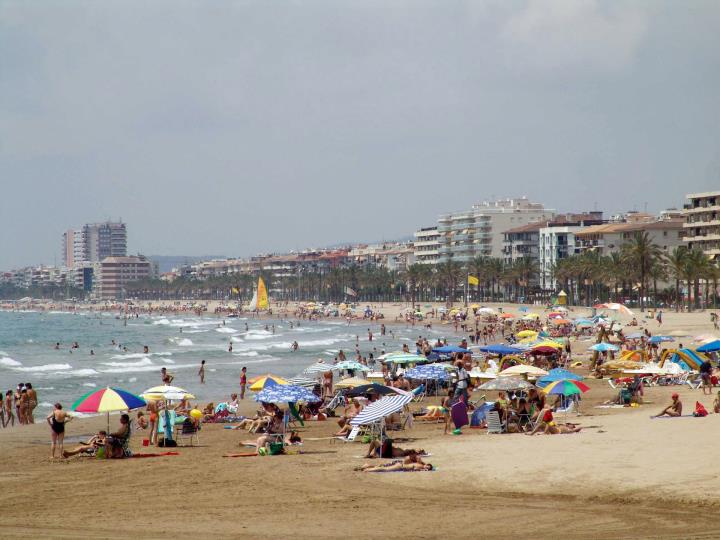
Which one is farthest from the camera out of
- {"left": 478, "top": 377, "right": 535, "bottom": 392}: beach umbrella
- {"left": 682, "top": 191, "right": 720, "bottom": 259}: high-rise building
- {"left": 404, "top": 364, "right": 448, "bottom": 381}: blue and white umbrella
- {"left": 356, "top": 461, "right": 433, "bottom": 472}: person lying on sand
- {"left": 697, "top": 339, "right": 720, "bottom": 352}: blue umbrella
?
{"left": 682, "top": 191, "right": 720, "bottom": 259}: high-rise building

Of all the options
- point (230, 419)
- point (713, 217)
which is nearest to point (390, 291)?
point (713, 217)

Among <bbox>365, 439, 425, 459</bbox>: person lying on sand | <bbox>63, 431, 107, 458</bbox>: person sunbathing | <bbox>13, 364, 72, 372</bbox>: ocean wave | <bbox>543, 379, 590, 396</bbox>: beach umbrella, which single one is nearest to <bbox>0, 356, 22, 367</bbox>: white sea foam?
<bbox>13, 364, 72, 372</bbox>: ocean wave

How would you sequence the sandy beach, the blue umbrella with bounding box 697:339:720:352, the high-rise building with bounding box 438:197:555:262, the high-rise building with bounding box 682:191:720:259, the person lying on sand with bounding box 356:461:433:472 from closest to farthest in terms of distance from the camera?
the sandy beach < the person lying on sand with bounding box 356:461:433:472 < the blue umbrella with bounding box 697:339:720:352 < the high-rise building with bounding box 682:191:720:259 < the high-rise building with bounding box 438:197:555:262

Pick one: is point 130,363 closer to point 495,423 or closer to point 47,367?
point 47,367

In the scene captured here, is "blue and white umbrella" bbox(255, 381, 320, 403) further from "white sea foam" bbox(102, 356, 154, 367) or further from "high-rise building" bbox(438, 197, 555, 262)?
"high-rise building" bbox(438, 197, 555, 262)

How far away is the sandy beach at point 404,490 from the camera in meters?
11.1

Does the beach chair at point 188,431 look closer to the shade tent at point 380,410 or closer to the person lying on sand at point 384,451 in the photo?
the shade tent at point 380,410

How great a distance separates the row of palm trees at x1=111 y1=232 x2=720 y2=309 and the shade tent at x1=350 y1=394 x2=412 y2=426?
63.9 meters

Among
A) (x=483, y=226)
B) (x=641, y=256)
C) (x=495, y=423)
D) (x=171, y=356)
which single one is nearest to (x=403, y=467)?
(x=495, y=423)

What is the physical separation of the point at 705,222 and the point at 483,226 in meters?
57.9

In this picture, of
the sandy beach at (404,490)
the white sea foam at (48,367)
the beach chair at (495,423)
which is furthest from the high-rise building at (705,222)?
the sandy beach at (404,490)

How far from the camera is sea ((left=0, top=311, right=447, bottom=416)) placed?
135 ft

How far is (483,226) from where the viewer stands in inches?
5787

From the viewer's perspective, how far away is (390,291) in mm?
151625
